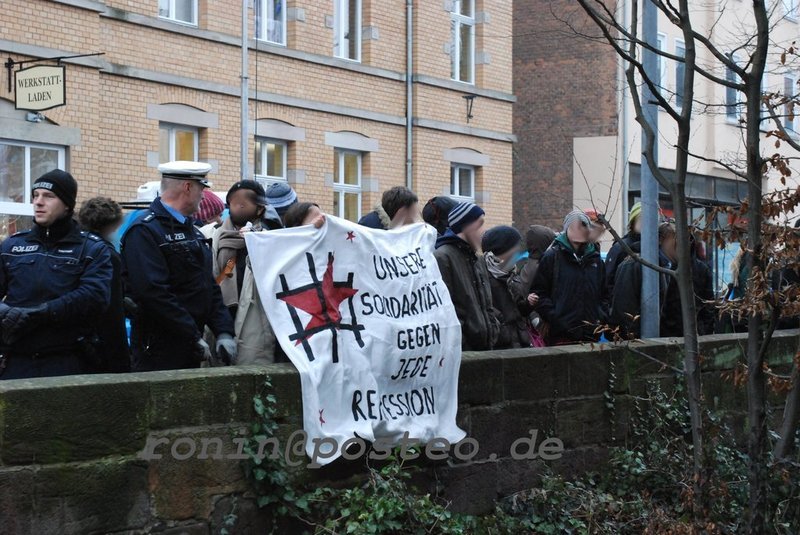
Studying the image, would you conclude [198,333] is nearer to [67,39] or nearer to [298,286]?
[298,286]

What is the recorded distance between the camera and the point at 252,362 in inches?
257

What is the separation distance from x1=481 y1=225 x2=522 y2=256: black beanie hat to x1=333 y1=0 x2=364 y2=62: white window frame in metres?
16.3

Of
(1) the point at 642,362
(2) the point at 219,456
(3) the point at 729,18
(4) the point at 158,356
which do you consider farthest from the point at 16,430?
(3) the point at 729,18

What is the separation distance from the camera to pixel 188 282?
6.64 metres

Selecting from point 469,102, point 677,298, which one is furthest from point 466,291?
point 469,102

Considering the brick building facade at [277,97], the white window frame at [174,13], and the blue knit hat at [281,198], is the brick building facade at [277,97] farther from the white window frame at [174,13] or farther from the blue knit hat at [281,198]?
the blue knit hat at [281,198]

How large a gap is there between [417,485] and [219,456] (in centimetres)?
142

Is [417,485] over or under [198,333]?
under

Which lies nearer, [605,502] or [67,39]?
[605,502]

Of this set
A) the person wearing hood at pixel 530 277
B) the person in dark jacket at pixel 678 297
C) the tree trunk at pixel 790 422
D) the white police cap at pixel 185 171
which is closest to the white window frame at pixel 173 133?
the person wearing hood at pixel 530 277

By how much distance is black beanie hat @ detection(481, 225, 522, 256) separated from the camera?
337 inches

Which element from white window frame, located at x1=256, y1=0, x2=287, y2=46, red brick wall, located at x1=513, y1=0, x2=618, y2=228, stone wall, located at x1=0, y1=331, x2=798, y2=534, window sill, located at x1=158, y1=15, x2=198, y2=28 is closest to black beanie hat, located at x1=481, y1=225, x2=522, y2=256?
stone wall, located at x1=0, y1=331, x2=798, y2=534

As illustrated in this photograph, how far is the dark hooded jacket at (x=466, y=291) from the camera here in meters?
7.55

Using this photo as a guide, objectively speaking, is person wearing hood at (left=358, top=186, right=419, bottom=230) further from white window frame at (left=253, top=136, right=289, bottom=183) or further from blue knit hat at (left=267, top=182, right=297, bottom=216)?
white window frame at (left=253, top=136, right=289, bottom=183)
